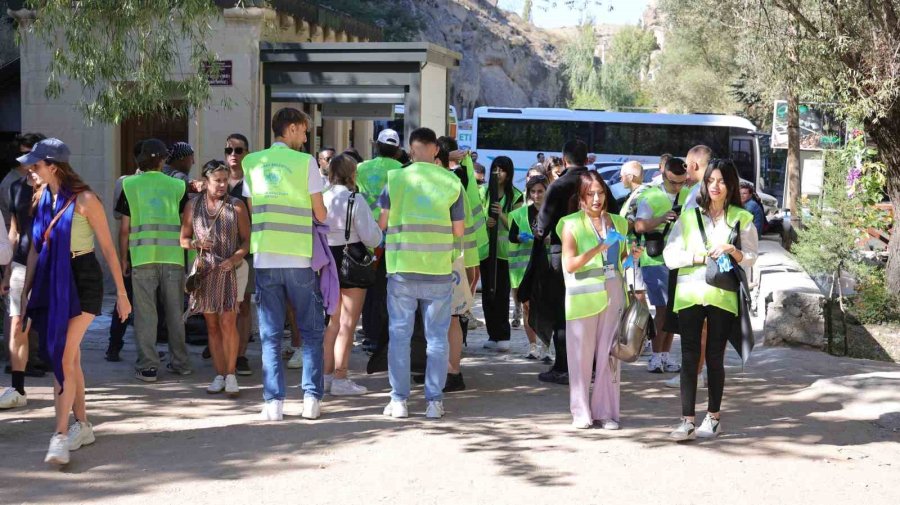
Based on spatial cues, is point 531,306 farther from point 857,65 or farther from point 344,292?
point 857,65

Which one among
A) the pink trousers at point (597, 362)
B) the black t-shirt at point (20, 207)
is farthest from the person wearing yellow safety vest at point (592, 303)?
the black t-shirt at point (20, 207)

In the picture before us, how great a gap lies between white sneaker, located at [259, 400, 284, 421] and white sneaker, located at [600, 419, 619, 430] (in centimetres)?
203

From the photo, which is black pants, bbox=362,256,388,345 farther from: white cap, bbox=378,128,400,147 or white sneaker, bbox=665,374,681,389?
white sneaker, bbox=665,374,681,389

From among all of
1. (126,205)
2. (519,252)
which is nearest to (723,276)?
(519,252)

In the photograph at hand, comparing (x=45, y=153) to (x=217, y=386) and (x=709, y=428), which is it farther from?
(x=709, y=428)

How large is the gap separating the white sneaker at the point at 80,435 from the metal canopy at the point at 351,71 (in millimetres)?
6891

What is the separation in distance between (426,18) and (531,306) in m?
57.1

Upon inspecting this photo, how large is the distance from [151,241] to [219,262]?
0.78m

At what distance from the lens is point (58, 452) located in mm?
5770

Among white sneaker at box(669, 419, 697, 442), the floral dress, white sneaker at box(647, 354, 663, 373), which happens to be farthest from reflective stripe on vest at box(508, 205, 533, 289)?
white sneaker at box(669, 419, 697, 442)

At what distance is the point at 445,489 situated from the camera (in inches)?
219

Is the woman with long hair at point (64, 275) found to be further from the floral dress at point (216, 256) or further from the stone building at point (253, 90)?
the stone building at point (253, 90)

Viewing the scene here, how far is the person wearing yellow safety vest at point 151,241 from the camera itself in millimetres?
8227

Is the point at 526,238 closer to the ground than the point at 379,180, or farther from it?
closer to the ground
